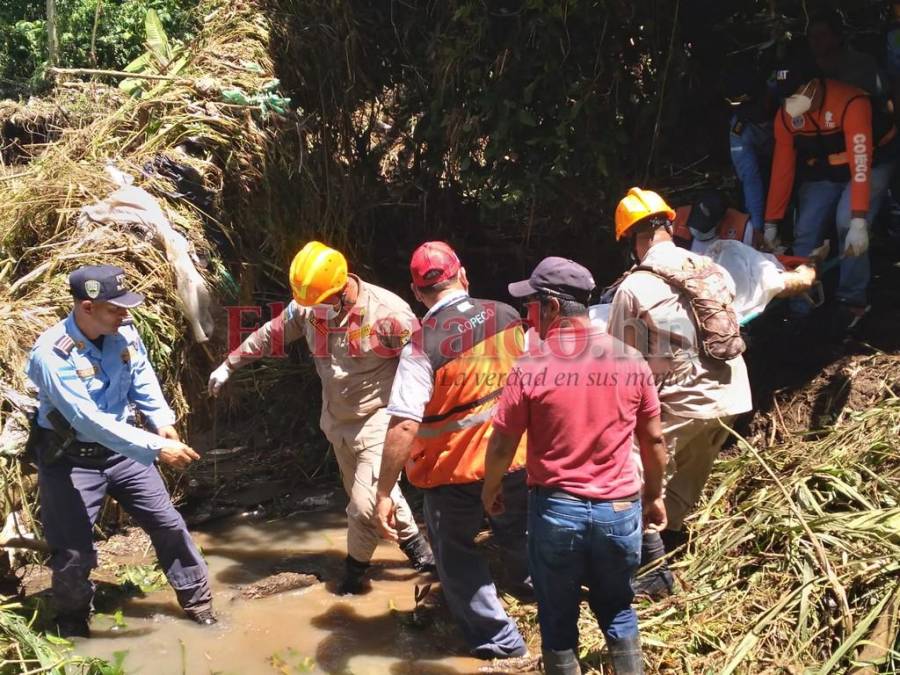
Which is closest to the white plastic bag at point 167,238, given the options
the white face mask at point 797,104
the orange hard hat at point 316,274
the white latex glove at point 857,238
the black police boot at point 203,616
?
the orange hard hat at point 316,274

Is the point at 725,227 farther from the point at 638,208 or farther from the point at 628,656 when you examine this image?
the point at 628,656

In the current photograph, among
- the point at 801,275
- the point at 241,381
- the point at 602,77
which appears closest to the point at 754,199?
the point at 801,275

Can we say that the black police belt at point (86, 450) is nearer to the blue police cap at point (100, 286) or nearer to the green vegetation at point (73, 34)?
the blue police cap at point (100, 286)

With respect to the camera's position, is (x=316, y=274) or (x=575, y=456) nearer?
(x=575, y=456)

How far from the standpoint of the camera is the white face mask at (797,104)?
17.6 feet

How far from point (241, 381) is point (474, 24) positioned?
3050mm

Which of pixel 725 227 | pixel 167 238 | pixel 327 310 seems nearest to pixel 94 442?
pixel 327 310

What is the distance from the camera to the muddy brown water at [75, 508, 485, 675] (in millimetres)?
4281

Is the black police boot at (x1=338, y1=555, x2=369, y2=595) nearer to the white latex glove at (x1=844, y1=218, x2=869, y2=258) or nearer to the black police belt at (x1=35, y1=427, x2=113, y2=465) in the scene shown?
the black police belt at (x1=35, y1=427, x2=113, y2=465)

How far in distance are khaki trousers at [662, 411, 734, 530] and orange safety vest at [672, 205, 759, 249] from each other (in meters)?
1.47

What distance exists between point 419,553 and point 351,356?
48.8 inches

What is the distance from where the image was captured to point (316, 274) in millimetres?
4566

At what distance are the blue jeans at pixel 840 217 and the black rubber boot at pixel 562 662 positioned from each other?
3.19m

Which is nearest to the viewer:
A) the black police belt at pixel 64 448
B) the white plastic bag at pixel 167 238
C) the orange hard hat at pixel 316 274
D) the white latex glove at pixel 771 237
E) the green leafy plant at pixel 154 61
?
the black police belt at pixel 64 448
